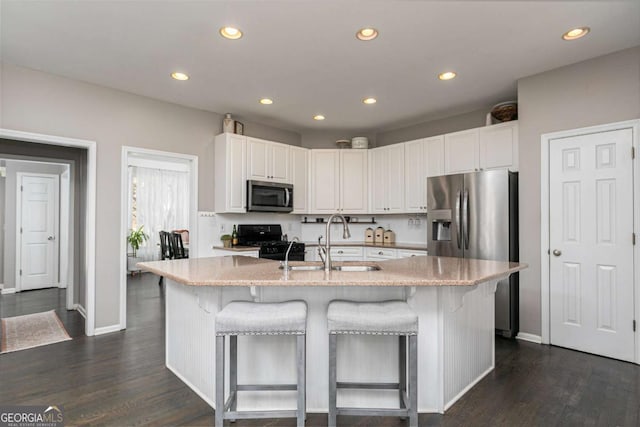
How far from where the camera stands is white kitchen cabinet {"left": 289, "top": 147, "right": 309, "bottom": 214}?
5.11 meters

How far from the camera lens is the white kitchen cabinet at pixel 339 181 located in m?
5.30

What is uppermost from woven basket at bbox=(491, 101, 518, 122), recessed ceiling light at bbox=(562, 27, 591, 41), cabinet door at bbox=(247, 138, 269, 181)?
recessed ceiling light at bbox=(562, 27, 591, 41)

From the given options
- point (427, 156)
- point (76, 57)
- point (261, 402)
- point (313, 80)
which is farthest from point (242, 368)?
point (427, 156)

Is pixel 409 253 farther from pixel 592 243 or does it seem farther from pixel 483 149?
pixel 592 243

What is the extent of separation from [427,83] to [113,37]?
2.85 metres

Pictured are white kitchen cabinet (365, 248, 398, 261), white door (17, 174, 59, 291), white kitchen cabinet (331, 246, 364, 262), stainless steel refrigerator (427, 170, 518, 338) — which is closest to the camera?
stainless steel refrigerator (427, 170, 518, 338)

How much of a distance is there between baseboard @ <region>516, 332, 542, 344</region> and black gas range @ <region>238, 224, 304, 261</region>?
2689mm

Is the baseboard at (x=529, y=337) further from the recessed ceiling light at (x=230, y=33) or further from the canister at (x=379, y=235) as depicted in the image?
the recessed ceiling light at (x=230, y=33)

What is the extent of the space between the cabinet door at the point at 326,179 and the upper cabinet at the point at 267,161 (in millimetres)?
485

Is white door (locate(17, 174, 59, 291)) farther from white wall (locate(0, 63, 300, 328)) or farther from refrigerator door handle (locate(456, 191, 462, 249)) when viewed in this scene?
refrigerator door handle (locate(456, 191, 462, 249))

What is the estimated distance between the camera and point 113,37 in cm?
267

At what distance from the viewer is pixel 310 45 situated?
2.79m

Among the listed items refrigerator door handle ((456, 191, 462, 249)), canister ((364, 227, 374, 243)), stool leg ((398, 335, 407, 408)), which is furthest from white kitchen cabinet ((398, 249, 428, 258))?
stool leg ((398, 335, 407, 408))

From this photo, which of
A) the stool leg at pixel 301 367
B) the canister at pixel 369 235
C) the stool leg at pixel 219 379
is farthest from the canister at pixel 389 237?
the stool leg at pixel 219 379
